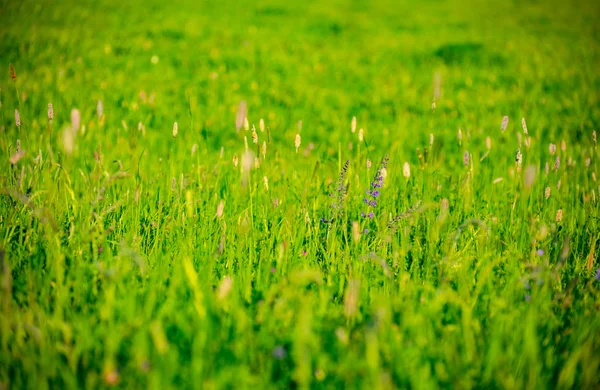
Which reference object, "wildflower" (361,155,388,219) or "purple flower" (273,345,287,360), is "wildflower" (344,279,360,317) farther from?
"wildflower" (361,155,388,219)

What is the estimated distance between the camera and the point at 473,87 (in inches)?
256

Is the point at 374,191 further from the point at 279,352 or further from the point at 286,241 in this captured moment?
the point at 279,352

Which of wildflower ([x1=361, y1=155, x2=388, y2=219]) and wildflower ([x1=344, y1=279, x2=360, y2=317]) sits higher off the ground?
wildflower ([x1=361, y1=155, x2=388, y2=219])

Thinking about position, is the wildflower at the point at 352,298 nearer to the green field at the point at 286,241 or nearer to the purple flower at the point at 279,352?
the green field at the point at 286,241

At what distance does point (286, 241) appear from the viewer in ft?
6.29

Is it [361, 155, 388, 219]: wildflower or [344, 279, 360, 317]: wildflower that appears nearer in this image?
[344, 279, 360, 317]: wildflower

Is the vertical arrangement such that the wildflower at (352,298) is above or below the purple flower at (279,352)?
above

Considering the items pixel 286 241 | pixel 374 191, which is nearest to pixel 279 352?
pixel 286 241

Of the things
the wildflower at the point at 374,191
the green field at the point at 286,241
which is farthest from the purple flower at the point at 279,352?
the wildflower at the point at 374,191

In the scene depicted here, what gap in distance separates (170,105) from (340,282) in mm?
3769

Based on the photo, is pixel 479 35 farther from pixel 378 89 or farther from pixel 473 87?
pixel 378 89

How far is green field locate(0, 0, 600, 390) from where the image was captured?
1.38 meters

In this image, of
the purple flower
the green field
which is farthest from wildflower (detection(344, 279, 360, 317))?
the purple flower

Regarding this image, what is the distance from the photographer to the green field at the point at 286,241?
1378 mm
